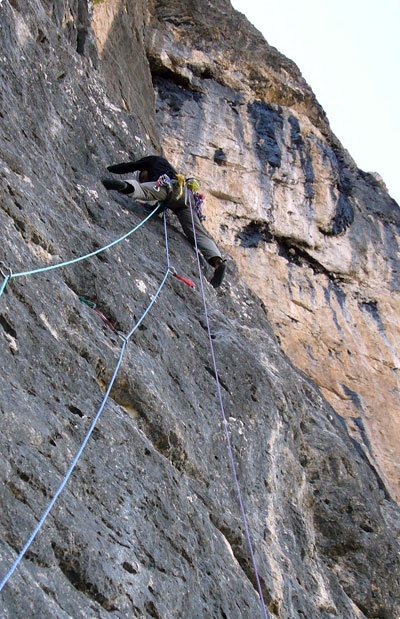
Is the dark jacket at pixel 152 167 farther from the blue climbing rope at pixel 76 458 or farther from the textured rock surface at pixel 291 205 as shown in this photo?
the textured rock surface at pixel 291 205

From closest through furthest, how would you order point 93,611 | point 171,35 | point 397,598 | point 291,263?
point 93,611, point 397,598, point 291,263, point 171,35

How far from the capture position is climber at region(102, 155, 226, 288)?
8734mm

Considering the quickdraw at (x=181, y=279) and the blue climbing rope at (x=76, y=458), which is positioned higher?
the quickdraw at (x=181, y=279)

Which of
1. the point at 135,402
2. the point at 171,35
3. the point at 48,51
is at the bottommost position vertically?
Result: the point at 135,402

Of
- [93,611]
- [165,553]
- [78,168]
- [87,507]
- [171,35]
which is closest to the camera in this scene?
[93,611]

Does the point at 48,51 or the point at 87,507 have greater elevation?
the point at 48,51

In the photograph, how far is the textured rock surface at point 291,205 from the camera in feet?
46.3

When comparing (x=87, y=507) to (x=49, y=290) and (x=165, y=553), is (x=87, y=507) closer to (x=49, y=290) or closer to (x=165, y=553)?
(x=165, y=553)

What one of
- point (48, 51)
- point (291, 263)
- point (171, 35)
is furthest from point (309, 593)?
point (171, 35)

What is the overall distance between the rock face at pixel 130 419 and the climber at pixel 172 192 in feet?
0.54

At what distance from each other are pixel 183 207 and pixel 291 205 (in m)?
6.74

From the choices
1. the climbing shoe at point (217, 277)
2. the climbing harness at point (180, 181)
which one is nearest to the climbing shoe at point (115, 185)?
the climbing harness at point (180, 181)

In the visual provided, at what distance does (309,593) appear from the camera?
634cm

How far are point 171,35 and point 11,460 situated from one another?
13.6m
